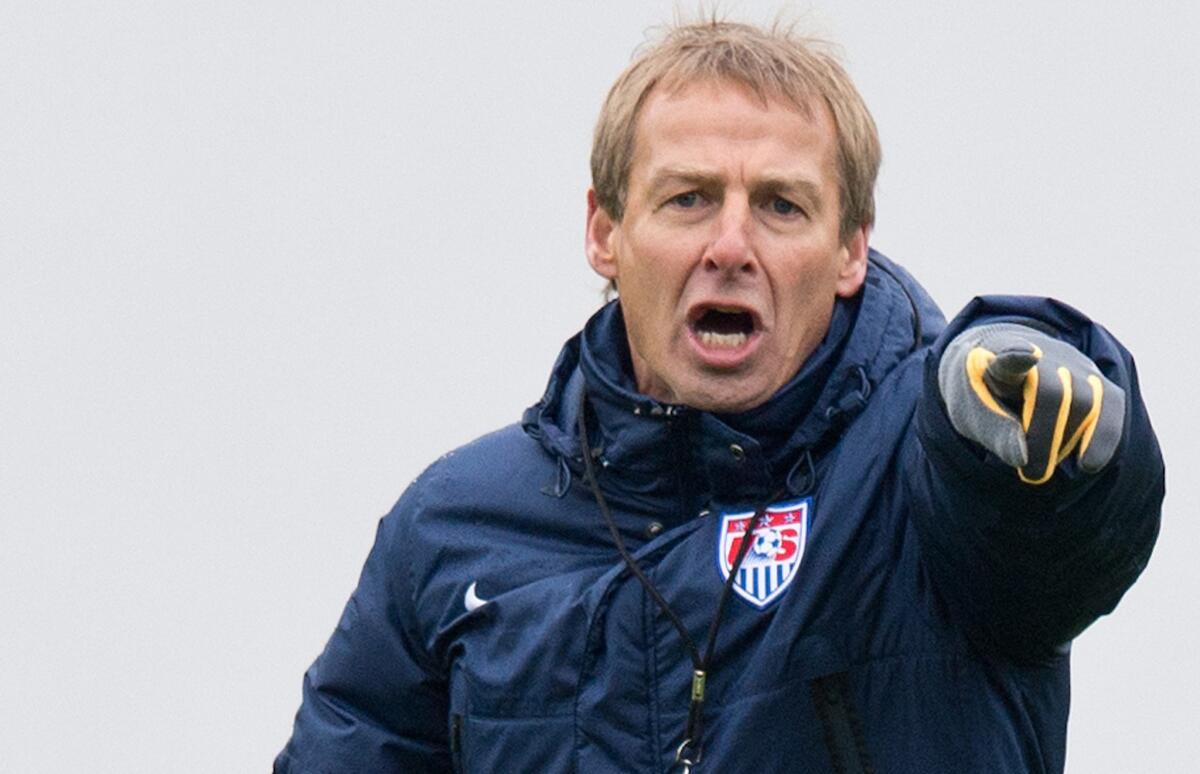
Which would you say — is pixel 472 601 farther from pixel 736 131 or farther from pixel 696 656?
pixel 736 131

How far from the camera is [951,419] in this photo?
141 inches

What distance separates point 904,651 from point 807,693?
0.13 metres

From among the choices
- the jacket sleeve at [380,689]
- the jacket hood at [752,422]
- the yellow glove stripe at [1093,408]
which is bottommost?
the jacket sleeve at [380,689]

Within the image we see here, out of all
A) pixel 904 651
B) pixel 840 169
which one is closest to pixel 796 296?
pixel 840 169

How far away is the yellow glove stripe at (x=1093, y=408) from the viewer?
3.43 meters

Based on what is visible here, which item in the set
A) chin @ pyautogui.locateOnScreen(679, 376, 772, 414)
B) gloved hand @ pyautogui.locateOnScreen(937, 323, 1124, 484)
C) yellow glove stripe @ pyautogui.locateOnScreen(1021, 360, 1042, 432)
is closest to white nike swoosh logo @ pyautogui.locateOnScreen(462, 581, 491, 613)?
chin @ pyautogui.locateOnScreen(679, 376, 772, 414)

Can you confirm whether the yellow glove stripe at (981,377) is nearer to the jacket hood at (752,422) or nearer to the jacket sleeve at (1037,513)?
the jacket sleeve at (1037,513)

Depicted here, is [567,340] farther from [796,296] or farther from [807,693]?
[807,693]

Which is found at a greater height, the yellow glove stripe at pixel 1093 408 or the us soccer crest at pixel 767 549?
the yellow glove stripe at pixel 1093 408

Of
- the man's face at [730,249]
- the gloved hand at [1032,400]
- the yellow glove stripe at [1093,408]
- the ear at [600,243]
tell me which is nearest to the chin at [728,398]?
the man's face at [730,249]

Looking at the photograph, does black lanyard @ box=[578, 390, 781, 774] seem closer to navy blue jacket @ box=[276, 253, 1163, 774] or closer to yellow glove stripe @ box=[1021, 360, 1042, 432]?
navy blue jacket @ box=[276, 253, 1163, 774]

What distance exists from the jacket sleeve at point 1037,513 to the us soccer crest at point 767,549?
0.24 m

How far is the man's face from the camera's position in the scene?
13.9 feet

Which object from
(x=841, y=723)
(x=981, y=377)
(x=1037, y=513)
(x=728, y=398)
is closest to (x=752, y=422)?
(x=728, y=398)
